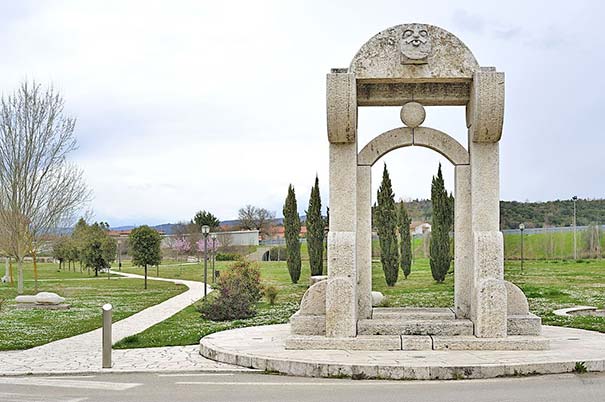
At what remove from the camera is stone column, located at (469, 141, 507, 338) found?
11.9m

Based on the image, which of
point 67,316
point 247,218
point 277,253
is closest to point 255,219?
point 247,218

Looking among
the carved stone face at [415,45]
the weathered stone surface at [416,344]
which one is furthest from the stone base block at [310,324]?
the carved stone face at [415,45]

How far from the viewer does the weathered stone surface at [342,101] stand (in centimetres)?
1234

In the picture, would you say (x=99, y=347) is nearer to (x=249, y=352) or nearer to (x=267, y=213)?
(x=249, y=352)

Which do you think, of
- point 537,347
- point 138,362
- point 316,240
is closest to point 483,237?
point 537,347

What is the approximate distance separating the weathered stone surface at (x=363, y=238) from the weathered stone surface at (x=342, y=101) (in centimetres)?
101

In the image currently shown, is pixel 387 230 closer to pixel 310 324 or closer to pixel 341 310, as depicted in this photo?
pixel 310 324

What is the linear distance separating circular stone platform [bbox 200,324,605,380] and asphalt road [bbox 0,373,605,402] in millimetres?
237

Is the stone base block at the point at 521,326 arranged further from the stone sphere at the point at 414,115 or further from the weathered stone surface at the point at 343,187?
the stone sphere at the point at 414,115

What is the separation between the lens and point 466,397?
845 cm

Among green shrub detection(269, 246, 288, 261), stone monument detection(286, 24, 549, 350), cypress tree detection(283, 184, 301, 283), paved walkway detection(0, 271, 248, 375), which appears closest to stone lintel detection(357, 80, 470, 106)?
stone monument detection(286, 24, 549, 350)

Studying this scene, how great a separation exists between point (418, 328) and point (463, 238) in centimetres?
186

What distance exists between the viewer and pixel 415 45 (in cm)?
1234

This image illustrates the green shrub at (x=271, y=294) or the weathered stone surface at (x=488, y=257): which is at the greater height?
the weathered stone surface at (x=488, y=257)
